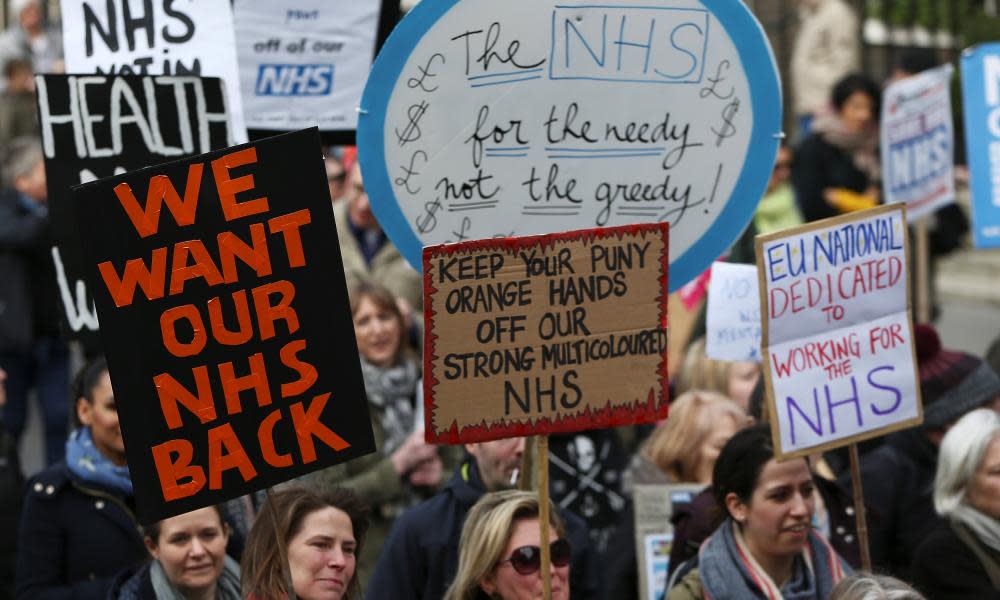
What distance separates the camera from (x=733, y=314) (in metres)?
6.73

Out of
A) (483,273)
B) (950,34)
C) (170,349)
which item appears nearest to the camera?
(170,349)

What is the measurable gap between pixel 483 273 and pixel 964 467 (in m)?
1.95

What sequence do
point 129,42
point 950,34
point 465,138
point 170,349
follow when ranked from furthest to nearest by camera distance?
point 950,34, point 129,42, point 465,138, point 170,349

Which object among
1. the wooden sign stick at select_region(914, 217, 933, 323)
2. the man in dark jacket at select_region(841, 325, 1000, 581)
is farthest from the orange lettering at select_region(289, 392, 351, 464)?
the wooden sign stick at select_region(914, 217, 933, 323)

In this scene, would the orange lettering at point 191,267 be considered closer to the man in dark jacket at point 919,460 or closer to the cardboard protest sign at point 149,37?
the cardboard protest sign at point 149,37

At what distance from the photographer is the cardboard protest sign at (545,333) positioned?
15.6ft

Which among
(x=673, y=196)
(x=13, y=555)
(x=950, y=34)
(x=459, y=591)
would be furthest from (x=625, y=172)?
(x=950, y=34)

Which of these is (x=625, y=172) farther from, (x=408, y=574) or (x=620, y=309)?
(x=408, y=574)

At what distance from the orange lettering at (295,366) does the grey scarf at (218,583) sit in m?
0.97

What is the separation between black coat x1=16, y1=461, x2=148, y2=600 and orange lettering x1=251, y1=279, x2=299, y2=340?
1525 mm

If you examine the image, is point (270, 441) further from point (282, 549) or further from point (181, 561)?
point (181, 561)

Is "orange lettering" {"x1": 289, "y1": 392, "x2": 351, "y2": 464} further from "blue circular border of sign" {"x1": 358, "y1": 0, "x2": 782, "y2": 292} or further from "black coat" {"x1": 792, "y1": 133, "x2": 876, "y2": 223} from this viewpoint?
"black coat" {"x1": 792, "y1": 133, "x2": 876, "y2": 223}

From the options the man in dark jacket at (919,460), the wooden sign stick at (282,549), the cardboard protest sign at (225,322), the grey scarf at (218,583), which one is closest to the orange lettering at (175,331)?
the cardboard protest sign at (225,322)

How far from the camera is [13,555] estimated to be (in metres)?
6.65
